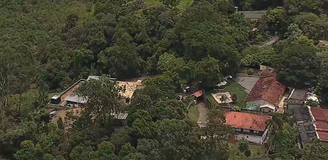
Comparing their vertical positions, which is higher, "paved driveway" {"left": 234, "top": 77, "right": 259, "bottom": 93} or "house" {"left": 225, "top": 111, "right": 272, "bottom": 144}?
"paved driveway" {"left": 234, "top": 77, "right": 259, "bottom": 93}

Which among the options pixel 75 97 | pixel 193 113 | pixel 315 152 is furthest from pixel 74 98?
pixel 315 152

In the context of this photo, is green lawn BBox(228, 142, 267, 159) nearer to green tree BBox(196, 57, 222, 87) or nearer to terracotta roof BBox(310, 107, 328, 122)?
terracotta roof BBox(310, 107, 328, 122)

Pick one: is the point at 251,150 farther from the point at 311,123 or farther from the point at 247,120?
the point at 311,123

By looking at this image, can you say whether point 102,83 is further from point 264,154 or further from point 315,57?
point 315,57

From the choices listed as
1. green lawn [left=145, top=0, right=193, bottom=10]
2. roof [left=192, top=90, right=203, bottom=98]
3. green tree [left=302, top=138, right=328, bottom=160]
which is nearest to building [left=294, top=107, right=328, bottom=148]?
green tree [left=302, top=138, right=328, bottom=160]

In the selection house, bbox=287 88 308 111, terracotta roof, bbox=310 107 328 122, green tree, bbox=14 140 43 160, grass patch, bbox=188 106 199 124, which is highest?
house, bbox=287 88 308 111

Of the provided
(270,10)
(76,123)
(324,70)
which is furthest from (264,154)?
(270,10)
